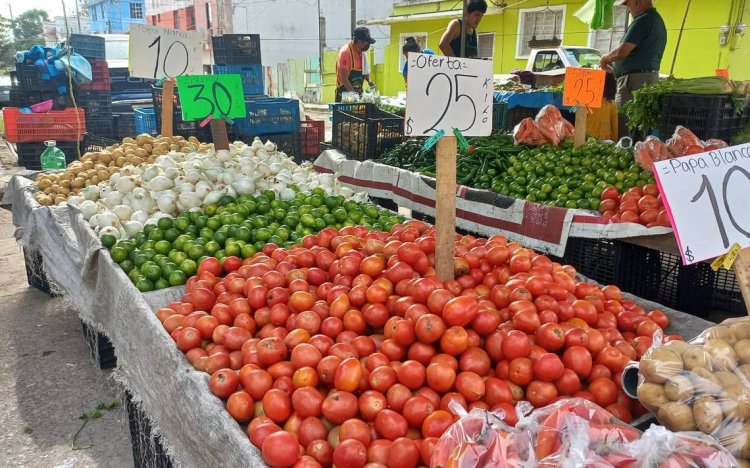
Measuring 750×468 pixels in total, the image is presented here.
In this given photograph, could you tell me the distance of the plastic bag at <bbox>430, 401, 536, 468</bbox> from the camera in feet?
4.20

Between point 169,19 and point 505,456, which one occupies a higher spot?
point 169,19

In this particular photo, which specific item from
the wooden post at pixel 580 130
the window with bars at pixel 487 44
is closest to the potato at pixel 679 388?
the wooden post at pixel 580 130

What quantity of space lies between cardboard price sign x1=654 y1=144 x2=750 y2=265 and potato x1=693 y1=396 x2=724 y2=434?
1.39ft

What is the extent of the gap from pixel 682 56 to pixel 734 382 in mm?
15041

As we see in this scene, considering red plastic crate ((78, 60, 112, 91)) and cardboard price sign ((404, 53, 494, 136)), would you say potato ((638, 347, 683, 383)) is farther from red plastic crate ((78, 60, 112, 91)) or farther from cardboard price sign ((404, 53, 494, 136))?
red plastic crate ((78, 60, 112, 91))

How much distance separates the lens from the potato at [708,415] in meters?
1.42

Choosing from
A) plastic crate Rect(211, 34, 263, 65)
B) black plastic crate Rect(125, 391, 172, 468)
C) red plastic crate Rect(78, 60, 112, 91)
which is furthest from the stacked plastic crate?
black plastic crate Rect(125, 391, 172, 468)

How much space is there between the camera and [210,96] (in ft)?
13.5

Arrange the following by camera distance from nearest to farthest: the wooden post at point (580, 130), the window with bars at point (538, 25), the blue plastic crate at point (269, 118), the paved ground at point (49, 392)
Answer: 1. the paved ground at point (49, 392)
2. the wooden post at point (580, 130)
3. the blue plastic crate at point (269, 118)
4. the window with bars at point (538, 25)

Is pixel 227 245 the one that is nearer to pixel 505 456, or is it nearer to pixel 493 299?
pixel 493 299

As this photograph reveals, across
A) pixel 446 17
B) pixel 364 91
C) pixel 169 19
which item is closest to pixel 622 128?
pixel 364 91

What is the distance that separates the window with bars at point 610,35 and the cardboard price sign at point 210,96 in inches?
527

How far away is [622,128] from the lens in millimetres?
7395

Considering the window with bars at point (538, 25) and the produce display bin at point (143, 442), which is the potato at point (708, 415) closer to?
the produce display bin at point (143, 442)
